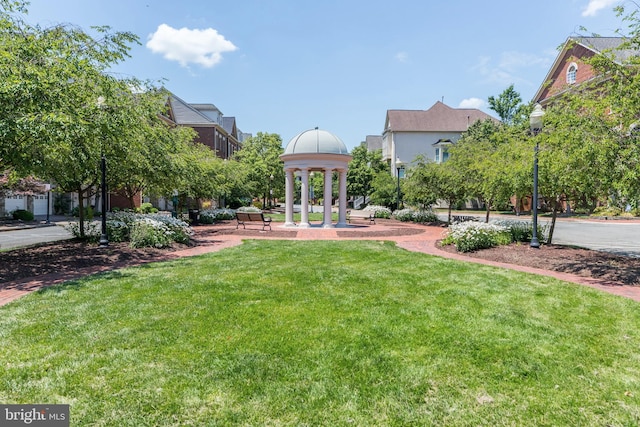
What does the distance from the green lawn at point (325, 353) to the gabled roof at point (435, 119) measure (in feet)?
161

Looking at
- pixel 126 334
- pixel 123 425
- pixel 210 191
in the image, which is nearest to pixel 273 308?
pixel 126 334

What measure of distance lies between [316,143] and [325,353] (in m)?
17.5

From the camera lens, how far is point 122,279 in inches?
300

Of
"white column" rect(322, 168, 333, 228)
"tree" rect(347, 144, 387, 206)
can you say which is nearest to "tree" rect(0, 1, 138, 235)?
"white column" rect(322, 168, 333, 228)

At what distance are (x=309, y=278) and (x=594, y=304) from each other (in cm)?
482

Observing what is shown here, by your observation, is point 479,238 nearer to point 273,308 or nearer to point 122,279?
point 273,308

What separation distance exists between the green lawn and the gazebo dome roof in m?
14.2

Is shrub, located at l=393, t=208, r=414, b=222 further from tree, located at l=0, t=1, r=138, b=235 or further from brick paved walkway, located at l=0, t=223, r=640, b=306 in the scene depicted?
tree, located at l=0, t=1, r=138, b=235

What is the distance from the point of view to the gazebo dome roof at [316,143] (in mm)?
20641

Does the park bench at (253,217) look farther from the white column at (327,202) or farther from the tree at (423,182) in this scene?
the tree at (423,182)

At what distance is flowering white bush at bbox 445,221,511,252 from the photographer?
11.9m

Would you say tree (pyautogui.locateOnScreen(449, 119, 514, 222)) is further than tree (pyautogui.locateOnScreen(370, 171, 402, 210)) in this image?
No

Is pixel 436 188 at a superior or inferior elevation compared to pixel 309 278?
superior

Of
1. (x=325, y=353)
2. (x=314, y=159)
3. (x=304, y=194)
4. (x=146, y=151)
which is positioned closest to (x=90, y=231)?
(x=146, y=151)
